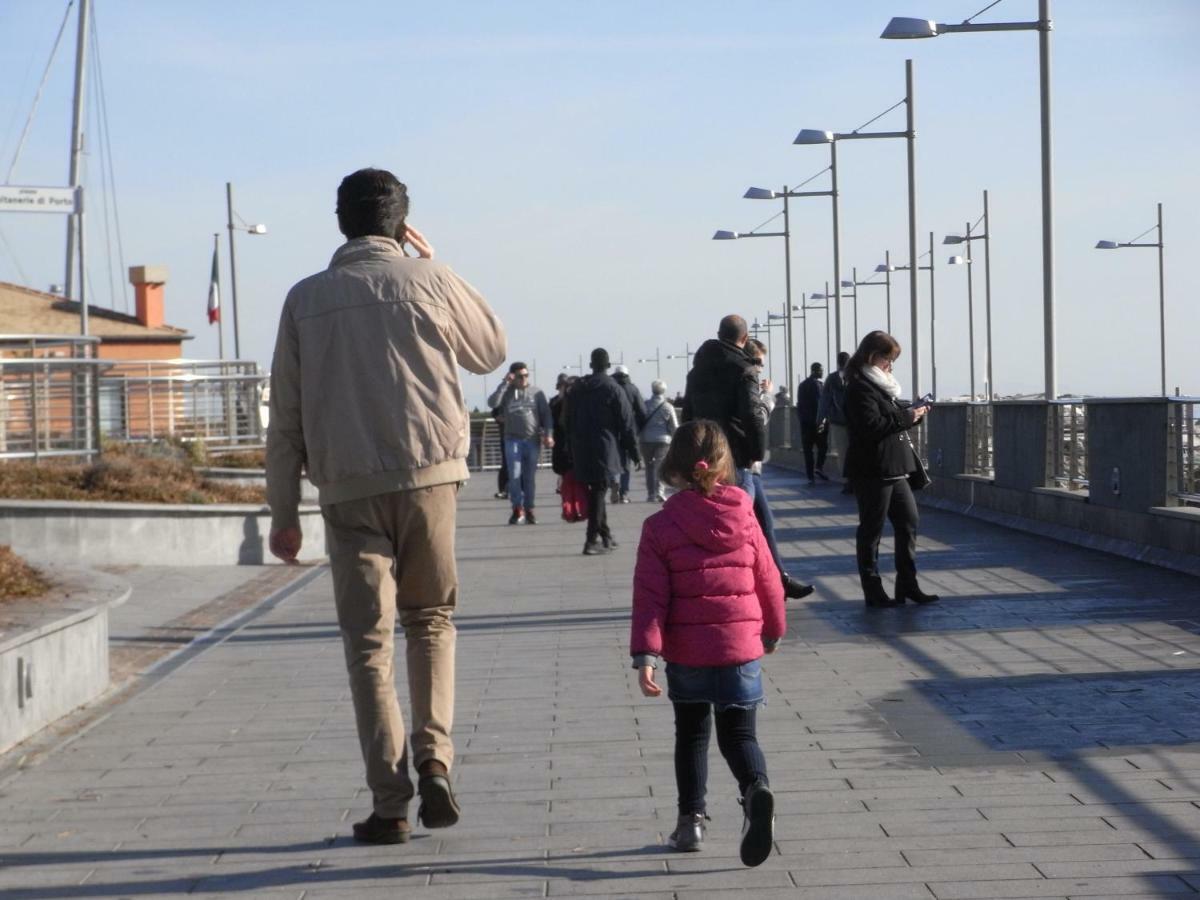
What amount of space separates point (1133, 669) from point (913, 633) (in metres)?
1.90

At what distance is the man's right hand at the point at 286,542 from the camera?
5.94 m

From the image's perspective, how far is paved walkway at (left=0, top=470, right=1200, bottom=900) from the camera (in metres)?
5.34

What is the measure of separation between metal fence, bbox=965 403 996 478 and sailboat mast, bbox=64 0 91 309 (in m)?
13.3

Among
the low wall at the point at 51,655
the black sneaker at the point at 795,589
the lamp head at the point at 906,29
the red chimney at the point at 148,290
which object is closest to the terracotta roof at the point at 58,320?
the red chimney at the point at 148,290

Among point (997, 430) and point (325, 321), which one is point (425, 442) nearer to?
point (325, 321)

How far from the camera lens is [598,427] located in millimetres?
18453

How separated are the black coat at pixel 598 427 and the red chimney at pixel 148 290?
5494cm

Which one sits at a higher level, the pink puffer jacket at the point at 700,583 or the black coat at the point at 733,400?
the black coat at the point at 733,400

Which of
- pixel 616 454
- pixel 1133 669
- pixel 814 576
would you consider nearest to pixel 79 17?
pixel 616 454

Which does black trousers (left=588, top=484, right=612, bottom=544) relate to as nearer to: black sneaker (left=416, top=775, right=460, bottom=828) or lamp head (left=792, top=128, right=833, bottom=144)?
black sneaker (left=416, top=775, right=460, bottom=828)

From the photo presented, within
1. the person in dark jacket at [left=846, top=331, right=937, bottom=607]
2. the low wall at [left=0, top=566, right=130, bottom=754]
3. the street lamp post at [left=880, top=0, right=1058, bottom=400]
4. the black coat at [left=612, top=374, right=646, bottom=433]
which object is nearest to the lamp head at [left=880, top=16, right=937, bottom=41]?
the street lamp post at [left=880, top=0, right=1058, bottom=400]

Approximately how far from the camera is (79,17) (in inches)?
1208

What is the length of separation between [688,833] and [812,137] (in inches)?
1170

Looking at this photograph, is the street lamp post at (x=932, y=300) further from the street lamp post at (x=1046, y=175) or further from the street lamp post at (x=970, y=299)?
the street lamp post at (x=1046, y=175)
